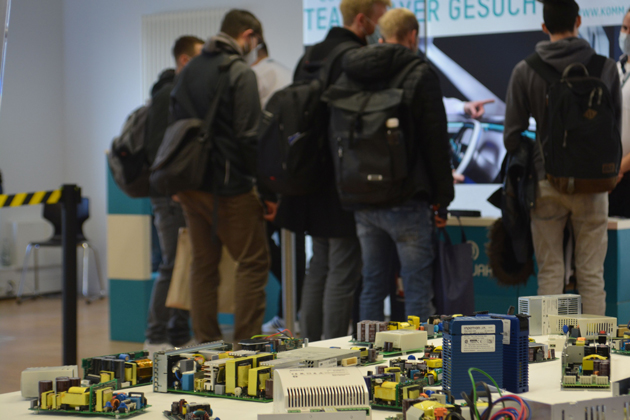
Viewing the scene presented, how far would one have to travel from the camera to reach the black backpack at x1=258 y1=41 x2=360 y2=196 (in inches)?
124

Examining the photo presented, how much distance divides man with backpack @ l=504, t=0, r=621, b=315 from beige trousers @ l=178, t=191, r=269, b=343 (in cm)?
122

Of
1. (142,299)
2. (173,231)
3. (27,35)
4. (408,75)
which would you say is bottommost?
(142,299)

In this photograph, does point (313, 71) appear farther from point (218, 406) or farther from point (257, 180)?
point (218, 406)

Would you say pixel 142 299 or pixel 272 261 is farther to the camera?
pixel 272 261

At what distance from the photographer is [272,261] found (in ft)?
16.9

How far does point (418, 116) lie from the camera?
2.95 m

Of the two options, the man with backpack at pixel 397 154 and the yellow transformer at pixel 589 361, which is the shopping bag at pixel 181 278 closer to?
the man with backpack at pixel 397 154

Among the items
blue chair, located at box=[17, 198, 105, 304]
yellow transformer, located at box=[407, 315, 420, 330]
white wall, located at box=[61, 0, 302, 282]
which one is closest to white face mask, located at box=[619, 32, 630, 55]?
yellow transformer, located at box=[407, 315, 420, 330]

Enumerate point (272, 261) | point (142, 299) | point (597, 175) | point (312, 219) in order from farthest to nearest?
point (272, 261) → point (142, 299) → point (312, 219) → point (597, 175)

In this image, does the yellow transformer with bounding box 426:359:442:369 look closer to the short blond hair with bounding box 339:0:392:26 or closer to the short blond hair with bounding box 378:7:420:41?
the short blond hair with bounding box 378:7:420:41

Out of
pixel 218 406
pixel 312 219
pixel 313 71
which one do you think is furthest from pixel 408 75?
pixel 218 406

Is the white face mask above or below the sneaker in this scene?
above

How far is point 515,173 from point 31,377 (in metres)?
2.23

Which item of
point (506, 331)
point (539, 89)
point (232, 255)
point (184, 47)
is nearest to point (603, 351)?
point (506, 331)
